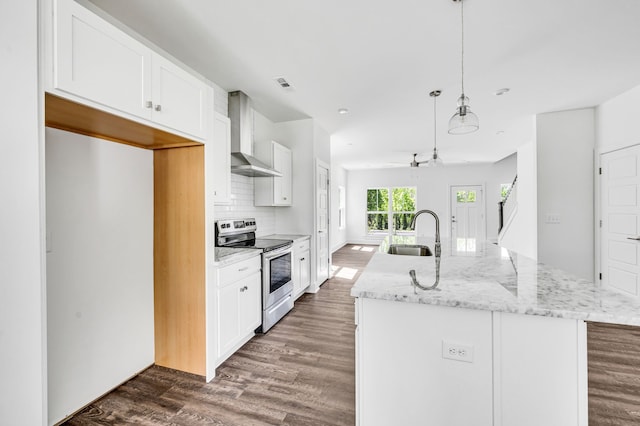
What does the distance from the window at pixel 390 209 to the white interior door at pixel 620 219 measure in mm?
5424

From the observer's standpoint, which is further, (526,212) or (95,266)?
(526,212)

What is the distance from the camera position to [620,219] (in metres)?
3.35

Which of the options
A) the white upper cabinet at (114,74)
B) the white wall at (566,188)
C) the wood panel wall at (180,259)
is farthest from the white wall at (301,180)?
the white wall at (566,188)

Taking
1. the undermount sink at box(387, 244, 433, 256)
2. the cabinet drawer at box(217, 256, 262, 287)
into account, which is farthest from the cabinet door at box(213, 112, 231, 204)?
the undermount sink at box(387, 244, 433, 256)

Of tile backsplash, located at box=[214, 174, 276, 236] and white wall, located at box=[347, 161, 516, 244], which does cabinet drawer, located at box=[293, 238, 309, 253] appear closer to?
tile backsplash, located at box=[214, 174, 276, 236]

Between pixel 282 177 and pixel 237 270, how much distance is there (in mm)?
1837

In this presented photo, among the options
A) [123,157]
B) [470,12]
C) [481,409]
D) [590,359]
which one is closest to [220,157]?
[123,157]

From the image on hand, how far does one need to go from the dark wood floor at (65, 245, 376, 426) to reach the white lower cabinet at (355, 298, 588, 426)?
0.72 meters

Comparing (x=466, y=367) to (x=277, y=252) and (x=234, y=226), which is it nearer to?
(x=277, y=252)

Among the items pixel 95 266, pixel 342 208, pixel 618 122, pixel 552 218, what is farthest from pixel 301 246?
pixel 342 208

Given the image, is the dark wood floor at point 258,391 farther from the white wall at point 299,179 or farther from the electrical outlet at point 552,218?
the electrical outlet at point 552,218

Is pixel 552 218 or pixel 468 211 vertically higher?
pixel 468 211

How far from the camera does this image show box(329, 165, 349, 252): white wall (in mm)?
7963

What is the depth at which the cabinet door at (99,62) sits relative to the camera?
1178 mm
